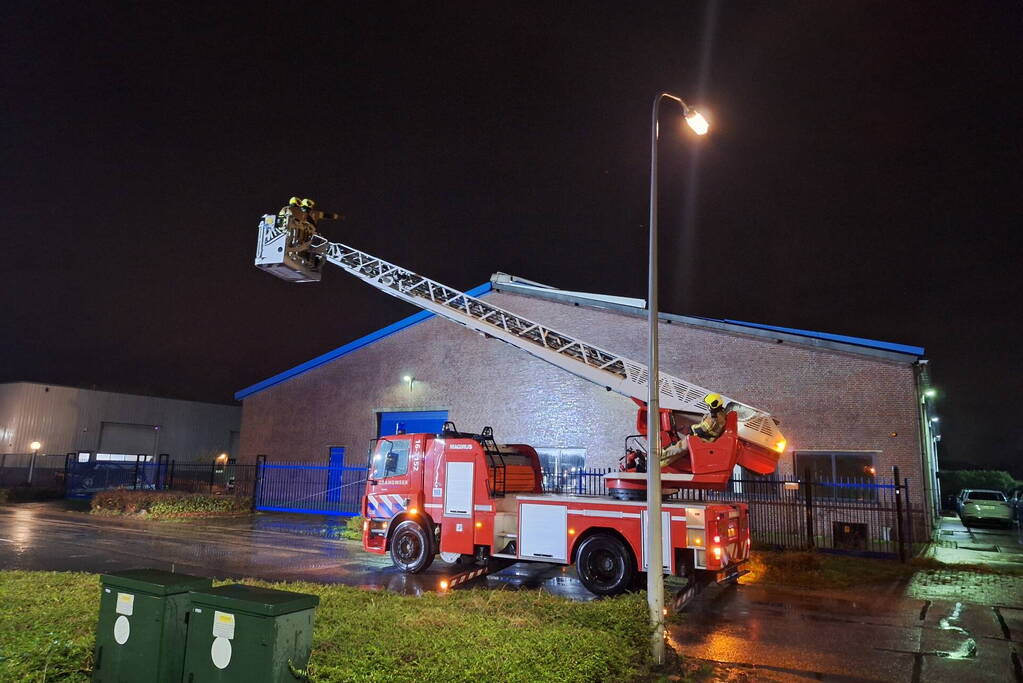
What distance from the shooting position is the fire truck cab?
36.3 feet

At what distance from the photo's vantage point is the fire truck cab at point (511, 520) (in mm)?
11055

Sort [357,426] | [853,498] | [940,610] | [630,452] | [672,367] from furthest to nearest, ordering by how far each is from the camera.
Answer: [357,426], [672,367], [853,498], [630,452], [940,610]

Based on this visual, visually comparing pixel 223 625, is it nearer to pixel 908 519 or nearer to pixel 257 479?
pixel 908 519

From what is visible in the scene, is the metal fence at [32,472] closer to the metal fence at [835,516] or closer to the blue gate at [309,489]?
the blue gate at [309,489]

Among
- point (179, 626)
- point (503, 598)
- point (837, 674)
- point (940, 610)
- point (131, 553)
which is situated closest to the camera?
point (179, 626)

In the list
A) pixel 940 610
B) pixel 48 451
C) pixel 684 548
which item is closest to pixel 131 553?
pixel 684 548

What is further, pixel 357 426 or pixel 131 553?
pixel 357 426

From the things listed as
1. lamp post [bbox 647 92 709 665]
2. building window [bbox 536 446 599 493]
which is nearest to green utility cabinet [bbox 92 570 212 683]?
lamp post [bbox 647 92 709 665]

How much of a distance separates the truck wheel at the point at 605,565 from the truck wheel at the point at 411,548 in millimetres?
3261

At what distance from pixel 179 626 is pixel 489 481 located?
8122mm

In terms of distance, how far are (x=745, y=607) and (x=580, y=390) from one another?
13.6m

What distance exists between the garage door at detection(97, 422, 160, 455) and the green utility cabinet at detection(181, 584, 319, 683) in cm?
4909

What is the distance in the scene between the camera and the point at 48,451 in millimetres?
43969

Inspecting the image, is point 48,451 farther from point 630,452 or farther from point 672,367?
point 630,452
